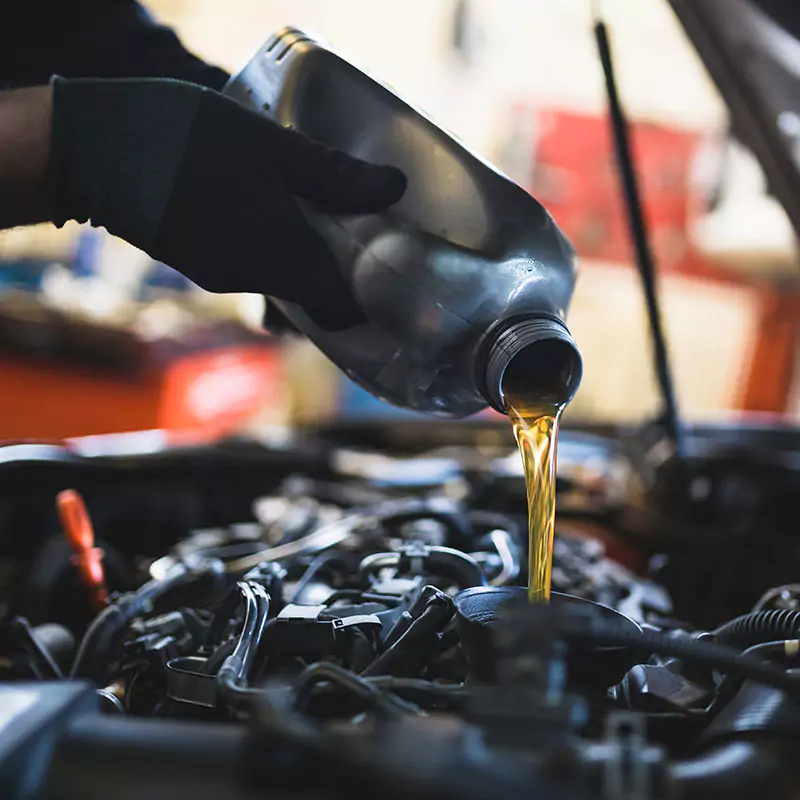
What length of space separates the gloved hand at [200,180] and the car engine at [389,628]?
0.97 feet

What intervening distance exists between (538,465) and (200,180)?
1.27 feet

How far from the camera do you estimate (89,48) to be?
Answer: 956 millimetres

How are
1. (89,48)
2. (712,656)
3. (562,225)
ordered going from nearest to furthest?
1. (712,656)
2. (89,48)
3. (562,225)

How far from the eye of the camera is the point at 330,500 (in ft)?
4.50

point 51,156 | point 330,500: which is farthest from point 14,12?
point 330,500

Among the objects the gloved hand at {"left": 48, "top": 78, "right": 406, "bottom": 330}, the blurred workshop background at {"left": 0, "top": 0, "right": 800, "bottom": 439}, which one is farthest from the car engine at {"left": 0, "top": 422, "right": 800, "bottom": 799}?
the blurred workshop background at {"left": 0, "top": 0, "right": 800, "bottom": 439}

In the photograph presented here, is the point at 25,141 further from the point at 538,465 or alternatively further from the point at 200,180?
the point at 538,465

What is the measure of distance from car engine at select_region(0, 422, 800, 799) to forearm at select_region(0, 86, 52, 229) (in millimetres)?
389

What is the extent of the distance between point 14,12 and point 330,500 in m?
0.79

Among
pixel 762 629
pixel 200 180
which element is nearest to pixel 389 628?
pixel 762 629

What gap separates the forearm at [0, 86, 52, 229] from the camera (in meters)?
0.72

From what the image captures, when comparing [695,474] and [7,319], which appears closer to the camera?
[695,474]

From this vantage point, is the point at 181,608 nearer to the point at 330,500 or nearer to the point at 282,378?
the point at 330,500

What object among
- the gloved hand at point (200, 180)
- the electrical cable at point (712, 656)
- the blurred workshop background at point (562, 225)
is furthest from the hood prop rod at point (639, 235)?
the blurred workshop background at point (562, 225)
